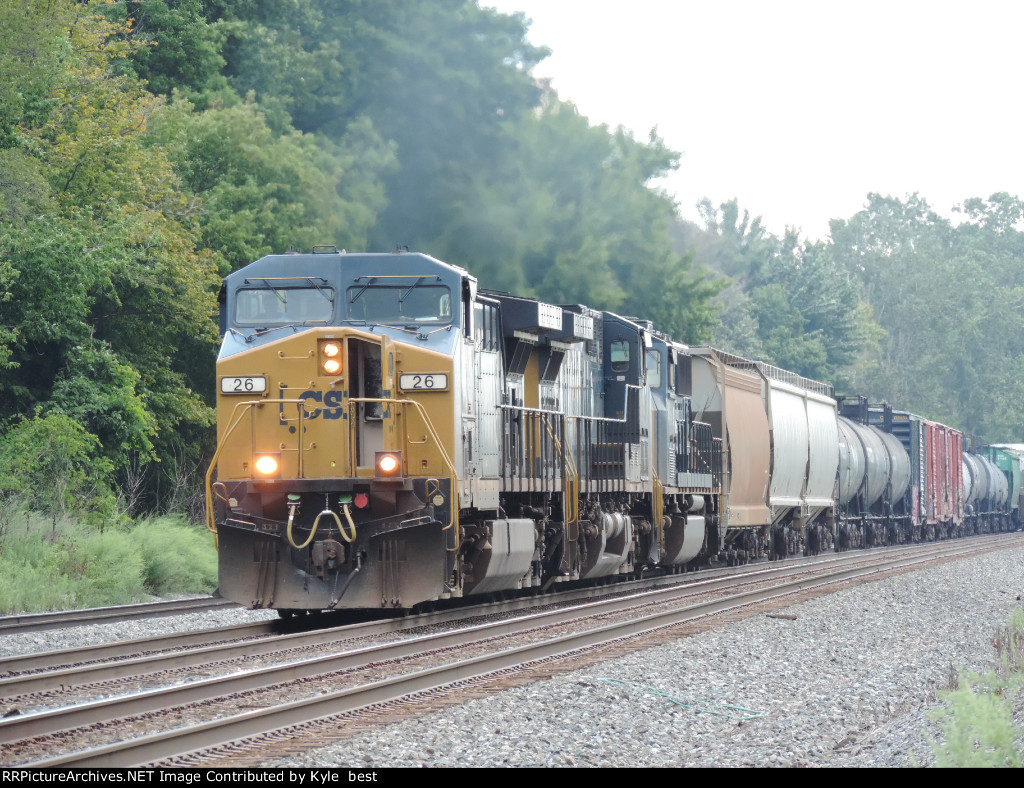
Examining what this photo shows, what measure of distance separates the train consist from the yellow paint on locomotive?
0.6 inches

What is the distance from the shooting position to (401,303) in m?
12.9

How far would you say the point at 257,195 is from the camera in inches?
1137

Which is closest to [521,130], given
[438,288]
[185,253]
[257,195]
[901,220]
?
[257,195]

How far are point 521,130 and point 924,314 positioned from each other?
58.3 m

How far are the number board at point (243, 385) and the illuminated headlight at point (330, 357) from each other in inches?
24.3

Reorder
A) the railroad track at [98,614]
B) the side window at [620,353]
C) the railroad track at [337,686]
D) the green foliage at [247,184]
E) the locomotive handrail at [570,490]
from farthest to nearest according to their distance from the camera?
the green foliage at [247,184] → the side window at [620,353] → the locomotive handrail at [570,490] → the railroad track at [98,614] → the railroad track at [337,686]

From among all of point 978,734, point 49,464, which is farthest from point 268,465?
point 49,464

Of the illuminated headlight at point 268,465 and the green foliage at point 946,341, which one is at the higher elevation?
the green foliage at point 946,341

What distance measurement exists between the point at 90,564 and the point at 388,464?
6.85 m

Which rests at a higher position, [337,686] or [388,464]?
[388,464]

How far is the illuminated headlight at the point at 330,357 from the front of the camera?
12.4 meters

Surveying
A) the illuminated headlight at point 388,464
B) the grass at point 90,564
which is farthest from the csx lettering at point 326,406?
the grass at point 90,564

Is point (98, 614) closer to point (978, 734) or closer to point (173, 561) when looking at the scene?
point (173, 561)

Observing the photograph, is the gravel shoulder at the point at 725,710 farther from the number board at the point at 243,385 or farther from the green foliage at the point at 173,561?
the green foliage at the point at 173,561
